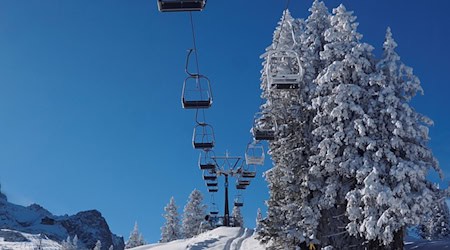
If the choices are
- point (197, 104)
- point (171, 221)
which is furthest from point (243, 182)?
point (171, 221)

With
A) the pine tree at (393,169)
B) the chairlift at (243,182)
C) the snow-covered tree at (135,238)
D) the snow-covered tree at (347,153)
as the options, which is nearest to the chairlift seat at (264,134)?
the snow-covered tree at (347,153)

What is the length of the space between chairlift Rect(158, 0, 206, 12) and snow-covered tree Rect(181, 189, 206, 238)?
2088 inches

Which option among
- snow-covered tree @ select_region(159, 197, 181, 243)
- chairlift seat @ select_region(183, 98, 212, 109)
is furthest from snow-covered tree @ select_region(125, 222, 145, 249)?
chairlift seat @ select_region(183, 98, 212, 109)

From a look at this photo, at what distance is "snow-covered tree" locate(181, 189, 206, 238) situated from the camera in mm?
63438

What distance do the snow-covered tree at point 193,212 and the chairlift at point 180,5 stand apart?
53.0 metres

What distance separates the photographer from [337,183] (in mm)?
26750

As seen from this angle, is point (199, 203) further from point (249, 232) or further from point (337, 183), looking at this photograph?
point (337, 183)

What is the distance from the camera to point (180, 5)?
11.7m

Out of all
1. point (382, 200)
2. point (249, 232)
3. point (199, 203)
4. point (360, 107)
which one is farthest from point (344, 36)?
point (199, 203)

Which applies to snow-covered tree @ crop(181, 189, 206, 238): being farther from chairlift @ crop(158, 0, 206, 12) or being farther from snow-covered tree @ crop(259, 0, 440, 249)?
chairlift @ crop(158, 0, 206, 12)

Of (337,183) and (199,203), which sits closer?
(337,183)

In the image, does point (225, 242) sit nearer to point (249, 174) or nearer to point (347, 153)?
point (249, 174)

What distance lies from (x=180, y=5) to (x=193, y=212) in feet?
178

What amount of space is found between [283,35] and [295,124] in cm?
644
